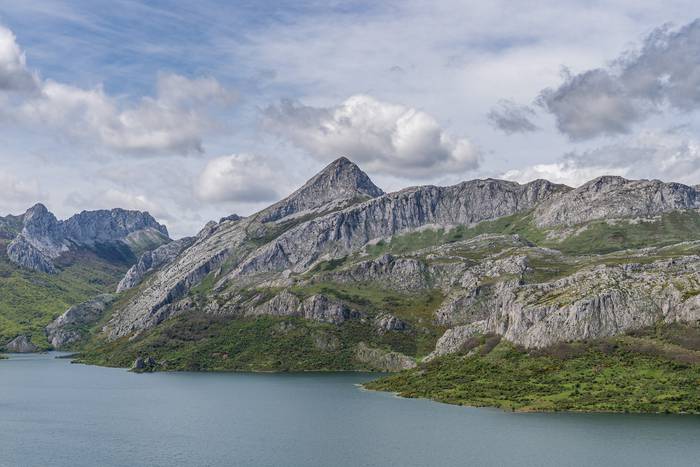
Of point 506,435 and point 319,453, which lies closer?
point 319,453

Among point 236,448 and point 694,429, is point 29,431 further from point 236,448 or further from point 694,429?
point 694,429

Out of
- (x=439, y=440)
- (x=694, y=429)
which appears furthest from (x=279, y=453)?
(x=694, y=429)

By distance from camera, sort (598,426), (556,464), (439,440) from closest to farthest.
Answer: (556,464) → (439,440) → (598,426)

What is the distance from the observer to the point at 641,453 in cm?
16075

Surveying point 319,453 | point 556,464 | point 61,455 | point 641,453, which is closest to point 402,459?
point 319,453

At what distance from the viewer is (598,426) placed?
193 meters

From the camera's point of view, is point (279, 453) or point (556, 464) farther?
point (279, 453)

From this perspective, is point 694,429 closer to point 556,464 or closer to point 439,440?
point 556,464

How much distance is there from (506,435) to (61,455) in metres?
108

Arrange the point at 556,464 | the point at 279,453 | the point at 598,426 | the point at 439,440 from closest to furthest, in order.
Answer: the point at 556,464, the point at 279,453, the point at 439,440, the point at 598,426

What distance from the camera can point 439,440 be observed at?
177375mm

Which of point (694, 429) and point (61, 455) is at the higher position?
point (694, 429)

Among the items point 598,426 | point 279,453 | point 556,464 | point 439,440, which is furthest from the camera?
point 598,426

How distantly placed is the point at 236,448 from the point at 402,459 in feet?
134
